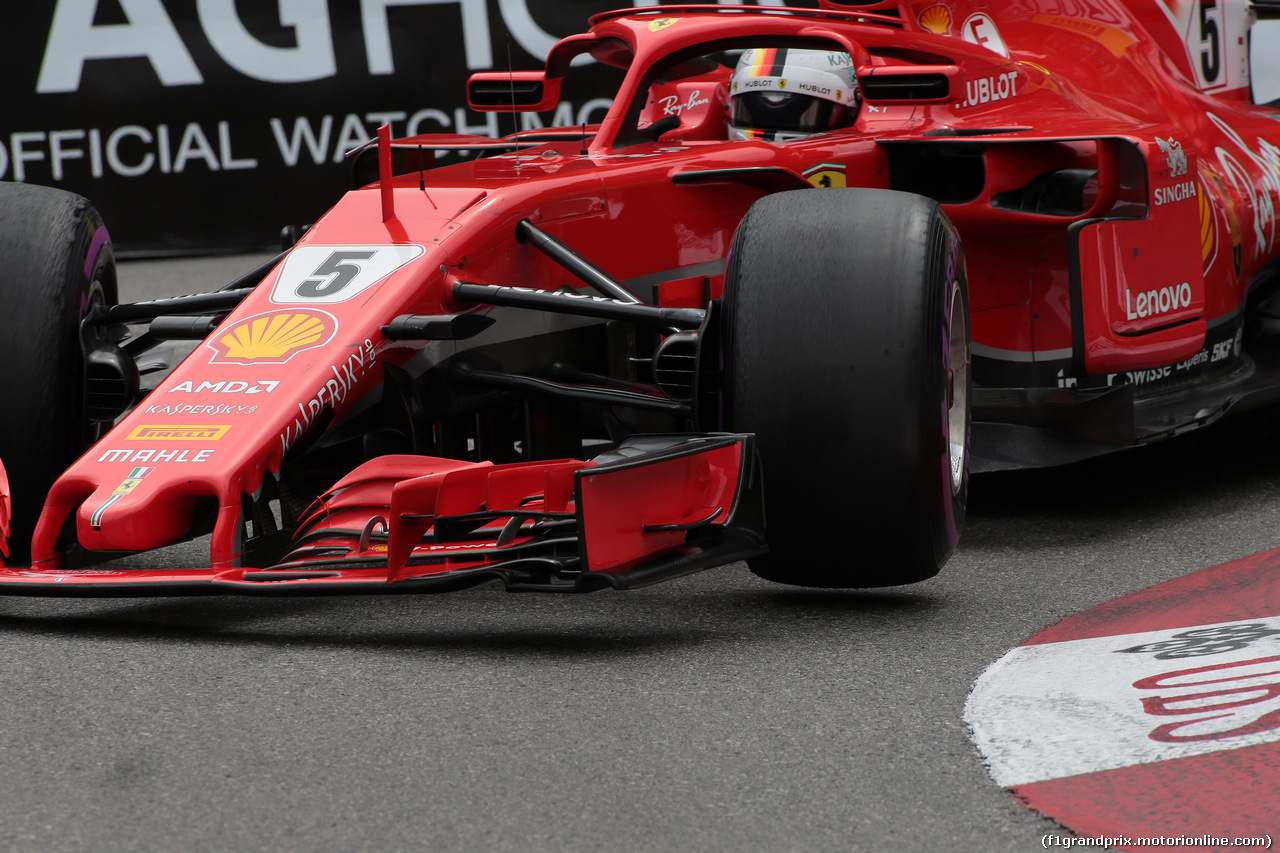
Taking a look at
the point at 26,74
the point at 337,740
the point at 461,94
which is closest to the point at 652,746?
the point at 337,740

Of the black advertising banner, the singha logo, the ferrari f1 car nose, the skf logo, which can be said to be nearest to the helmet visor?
the skf logo

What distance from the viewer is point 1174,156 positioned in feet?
13.2

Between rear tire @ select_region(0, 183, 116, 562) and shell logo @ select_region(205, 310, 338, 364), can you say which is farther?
rear tire @ select_region(0, 183, 116, 562)

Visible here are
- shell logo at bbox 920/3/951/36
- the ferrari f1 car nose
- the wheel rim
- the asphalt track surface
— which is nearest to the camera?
the asphalt track surface

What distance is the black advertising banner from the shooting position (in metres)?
8.99

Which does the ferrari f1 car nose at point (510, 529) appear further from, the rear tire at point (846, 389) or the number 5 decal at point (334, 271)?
the number 5 decal at point (334, 271)

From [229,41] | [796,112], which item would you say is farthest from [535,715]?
[229,41]

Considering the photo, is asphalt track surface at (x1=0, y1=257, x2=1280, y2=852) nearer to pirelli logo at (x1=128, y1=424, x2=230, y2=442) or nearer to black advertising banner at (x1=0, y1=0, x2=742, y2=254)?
pirelli logo at (x1=128, y1=424, x2=230, y2=442)

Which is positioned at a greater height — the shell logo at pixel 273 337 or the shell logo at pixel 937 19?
the shell logo at pixel 937 19

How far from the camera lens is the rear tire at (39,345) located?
328cm

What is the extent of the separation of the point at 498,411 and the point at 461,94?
596 cm

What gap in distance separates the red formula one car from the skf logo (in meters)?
0.01

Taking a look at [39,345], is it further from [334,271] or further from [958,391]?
[958,391]

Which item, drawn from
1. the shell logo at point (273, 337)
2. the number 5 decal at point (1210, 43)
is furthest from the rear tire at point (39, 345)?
the number 5 decal at point (1210, 43)
